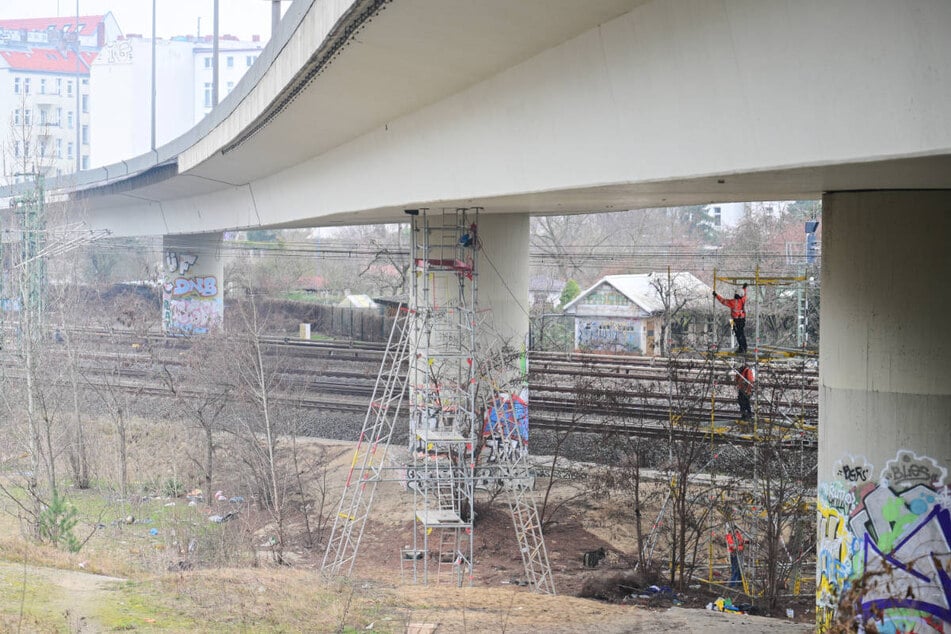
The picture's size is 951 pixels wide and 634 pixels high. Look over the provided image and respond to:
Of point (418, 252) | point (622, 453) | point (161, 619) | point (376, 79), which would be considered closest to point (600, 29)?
point (376, 79)

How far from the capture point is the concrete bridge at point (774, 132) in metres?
5.49

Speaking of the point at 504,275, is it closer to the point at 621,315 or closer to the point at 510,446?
the point at 510,446

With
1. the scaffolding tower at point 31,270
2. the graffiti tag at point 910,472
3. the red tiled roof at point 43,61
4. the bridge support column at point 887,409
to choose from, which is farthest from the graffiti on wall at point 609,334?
the red tiled roof at point 43,61

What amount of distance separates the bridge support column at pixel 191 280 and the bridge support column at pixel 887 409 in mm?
38419

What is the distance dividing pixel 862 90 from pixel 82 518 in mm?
18170

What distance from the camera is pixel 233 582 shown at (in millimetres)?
11703

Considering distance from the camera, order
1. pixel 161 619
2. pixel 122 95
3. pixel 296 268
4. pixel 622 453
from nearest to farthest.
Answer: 1. pixel 161 619
2. pixel 622 453
3. pixel 296 268
4. pixel 122 95

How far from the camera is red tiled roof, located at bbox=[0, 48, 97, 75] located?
10081cm

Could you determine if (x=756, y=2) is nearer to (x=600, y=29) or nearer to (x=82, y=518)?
(x=600, y=29)

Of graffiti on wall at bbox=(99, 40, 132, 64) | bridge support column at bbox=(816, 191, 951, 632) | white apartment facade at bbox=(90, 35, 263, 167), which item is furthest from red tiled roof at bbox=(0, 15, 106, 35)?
bridge support column at bbox=(816, 191, 951, 632)

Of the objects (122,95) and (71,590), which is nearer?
(71,590)

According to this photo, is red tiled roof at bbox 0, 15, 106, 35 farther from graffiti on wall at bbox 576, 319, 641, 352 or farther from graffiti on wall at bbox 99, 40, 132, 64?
graffiti on wall at bbox 576, 319, 641, 352

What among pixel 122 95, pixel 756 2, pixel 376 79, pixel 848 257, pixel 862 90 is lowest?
pixel 848 257

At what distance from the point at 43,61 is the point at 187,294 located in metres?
70.1
